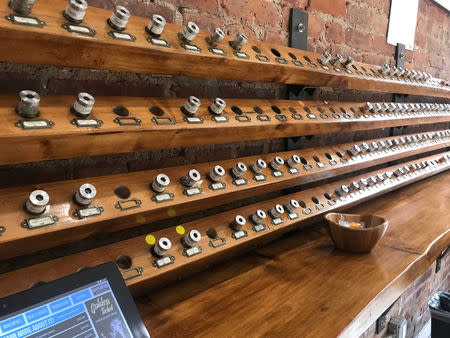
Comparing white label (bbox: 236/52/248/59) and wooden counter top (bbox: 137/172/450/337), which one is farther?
white label (bbox: 236/52/248/59)

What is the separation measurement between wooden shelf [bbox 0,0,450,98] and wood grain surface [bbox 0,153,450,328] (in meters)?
0.48

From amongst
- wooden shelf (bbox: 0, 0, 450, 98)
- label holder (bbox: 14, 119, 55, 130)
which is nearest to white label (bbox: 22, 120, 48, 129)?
label holder (bbox: 14, 119, 55, 130)

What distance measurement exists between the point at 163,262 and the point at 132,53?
57 centimetres

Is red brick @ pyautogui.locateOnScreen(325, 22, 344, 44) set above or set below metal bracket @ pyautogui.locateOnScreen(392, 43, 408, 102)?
above

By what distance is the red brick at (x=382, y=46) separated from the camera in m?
2.56

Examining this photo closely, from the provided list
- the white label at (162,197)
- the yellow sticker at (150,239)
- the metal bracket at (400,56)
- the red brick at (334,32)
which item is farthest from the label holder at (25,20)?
the metal bracket at (400,56)

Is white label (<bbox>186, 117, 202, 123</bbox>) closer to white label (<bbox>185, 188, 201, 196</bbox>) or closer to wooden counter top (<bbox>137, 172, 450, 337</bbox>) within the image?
white label (<bbox>185, 188, 201, 196</bbox>)

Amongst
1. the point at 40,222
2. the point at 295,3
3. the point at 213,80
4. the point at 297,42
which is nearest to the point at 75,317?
the point at 40,222

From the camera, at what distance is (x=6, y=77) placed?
0.98m

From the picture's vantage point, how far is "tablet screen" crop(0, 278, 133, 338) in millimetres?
700

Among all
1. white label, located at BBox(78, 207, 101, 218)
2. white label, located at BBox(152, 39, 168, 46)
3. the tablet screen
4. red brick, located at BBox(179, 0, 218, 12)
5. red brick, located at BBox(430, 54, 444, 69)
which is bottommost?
the tablet screen

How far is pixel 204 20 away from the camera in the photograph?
4.69 feet

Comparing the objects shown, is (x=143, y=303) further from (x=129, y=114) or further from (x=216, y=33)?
(x=216, y=33)

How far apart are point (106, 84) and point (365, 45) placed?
186cm
